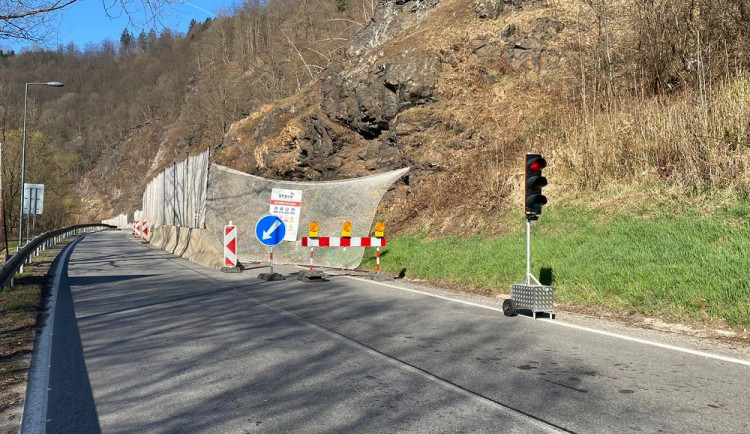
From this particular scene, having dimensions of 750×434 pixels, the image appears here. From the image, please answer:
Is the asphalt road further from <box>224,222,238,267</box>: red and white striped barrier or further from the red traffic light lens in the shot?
<box>224,222,238,267</box>: red and white striped barrier

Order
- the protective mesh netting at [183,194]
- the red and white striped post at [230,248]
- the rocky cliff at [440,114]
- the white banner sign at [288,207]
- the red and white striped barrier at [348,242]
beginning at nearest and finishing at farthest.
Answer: the red and white striped barrier at [348,242]
the white banner sign at [288,207]
the red and white striped post at [230,248]
the rocky cliff at [440,114]
the protective mesh netting at [183,194]

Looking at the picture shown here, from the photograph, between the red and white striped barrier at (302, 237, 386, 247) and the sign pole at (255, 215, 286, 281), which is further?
the sign pole at (255, 215, 286, 281)

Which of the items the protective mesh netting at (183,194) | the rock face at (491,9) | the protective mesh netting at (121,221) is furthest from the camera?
the protective mesh netting at (121,221)

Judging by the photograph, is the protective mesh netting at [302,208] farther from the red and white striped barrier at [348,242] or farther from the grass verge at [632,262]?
the grass verge at [632,262]

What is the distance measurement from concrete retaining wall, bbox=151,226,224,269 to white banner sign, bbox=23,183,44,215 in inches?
225

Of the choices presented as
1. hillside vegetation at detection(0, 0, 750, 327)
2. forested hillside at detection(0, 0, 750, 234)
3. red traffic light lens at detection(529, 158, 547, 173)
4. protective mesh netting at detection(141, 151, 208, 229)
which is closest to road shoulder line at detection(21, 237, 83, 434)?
forested hillside at detection(0, 0, 750, 234)

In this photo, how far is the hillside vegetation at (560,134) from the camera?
10719 millimetres

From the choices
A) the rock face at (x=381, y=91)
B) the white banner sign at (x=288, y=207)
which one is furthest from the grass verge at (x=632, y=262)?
the rock face at (x=381, y=91)

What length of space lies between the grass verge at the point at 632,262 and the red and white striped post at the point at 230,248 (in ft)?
17.5

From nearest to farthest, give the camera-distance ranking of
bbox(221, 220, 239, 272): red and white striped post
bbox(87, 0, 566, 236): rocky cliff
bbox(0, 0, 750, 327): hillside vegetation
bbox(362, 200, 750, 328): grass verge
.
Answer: bbox(362, 200, 750, 328): grass verge < bbox(0, 0, 750, 327): hillside vegetation < bbox(221, 220, 239, 272): red and white striped post < bbox(87, 0, 566, 236): rocky cliff

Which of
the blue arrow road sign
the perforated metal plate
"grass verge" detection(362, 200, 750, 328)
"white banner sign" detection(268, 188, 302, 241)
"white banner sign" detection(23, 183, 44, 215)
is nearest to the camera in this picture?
"grass verge" detection(362, 200, 750, 328)

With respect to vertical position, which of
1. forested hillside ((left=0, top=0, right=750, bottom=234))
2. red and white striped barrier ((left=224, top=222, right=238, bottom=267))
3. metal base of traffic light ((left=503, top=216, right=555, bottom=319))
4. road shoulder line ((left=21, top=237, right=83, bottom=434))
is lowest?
road shoulder line ((left=21, top=237, right=83, bottom=434))

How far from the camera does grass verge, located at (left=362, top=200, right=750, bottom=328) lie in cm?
865

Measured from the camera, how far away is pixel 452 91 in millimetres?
24062
